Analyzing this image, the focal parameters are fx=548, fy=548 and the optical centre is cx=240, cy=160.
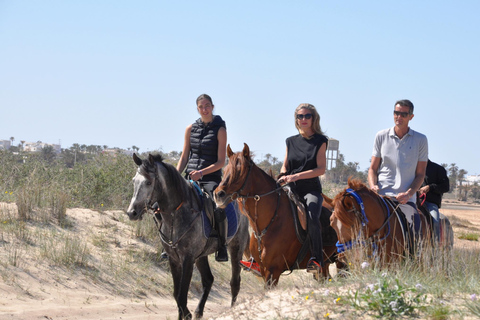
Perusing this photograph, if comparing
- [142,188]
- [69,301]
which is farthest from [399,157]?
[69,301]

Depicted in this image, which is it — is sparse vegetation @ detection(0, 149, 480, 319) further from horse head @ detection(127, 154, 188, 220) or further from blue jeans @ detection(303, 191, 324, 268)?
horse head @ detection(127, 154, 188, 220)

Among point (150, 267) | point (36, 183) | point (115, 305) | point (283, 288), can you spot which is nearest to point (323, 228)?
point (283, 288)

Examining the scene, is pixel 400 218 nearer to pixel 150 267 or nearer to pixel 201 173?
pixel 201 173

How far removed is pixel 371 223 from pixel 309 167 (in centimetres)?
120

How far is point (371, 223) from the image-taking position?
7062mm

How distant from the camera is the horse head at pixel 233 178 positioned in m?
6.96

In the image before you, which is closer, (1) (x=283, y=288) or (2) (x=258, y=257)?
(1) (x=283, y=288)

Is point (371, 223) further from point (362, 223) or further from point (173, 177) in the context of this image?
point (173, 177)

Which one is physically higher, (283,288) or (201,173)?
(201,173)

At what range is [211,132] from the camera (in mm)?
8133

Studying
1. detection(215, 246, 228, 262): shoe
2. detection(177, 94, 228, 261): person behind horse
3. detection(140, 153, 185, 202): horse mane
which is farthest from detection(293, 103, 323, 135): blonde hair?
detection(215, 246, 228, 262): shoe

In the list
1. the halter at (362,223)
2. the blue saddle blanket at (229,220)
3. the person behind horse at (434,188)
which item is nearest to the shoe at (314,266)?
the halter at (362,223)

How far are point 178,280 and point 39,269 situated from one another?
331cm

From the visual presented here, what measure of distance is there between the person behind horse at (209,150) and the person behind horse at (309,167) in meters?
0.99
